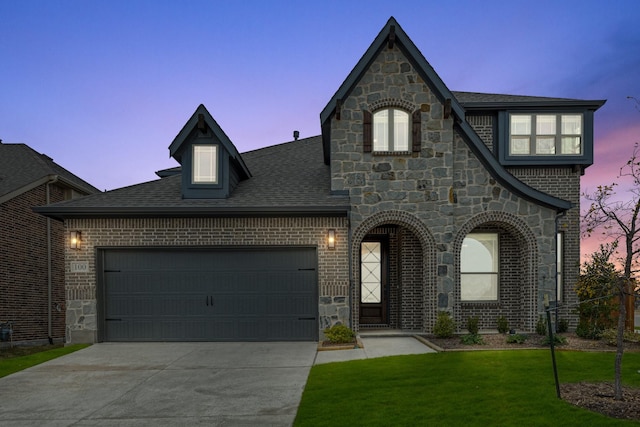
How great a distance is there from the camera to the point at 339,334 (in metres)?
9.98

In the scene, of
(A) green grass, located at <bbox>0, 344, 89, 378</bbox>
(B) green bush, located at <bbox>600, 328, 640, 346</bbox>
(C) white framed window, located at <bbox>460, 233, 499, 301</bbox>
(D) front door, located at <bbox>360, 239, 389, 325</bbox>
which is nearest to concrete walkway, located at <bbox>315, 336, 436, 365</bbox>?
(D) front door, located at <bbox>360, 239, 389, 325</bbox>

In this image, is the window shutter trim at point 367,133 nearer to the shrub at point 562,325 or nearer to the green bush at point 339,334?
the green bush at point 339,334

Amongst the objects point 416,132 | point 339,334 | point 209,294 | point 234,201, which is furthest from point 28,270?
point 416,132

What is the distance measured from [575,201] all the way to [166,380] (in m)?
12.9

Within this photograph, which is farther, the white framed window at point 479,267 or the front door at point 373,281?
the front door at point 373,281

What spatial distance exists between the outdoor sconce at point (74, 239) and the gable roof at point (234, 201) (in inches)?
18.4

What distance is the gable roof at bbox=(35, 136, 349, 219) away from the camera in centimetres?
1052

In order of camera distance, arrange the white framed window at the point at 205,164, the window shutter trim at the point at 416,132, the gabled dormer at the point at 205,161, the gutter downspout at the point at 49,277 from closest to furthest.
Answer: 1. the window shutter trim at the point at 416,132
2. the gabled dormer at the point at 205,161
3. the white framed window at the point at 205,164
4. the gutter downspout at the point at 49,277

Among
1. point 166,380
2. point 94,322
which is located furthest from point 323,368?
point 94,322

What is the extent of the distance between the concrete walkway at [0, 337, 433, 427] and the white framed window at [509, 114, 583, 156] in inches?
295

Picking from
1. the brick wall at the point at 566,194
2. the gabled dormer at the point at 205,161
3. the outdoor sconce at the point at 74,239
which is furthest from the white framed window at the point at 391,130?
the outdoor sconce at the point at 74,239

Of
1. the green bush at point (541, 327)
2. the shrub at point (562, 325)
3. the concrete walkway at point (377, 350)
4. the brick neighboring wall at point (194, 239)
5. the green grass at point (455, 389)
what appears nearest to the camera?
the green grass at point (455, 389)

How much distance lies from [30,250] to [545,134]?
61.7ft

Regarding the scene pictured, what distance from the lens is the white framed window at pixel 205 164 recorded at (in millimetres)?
11375
